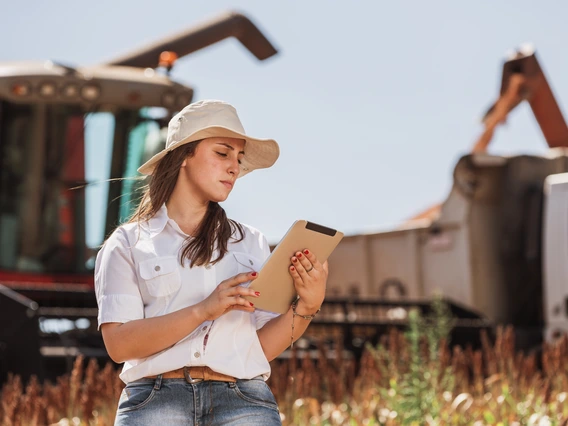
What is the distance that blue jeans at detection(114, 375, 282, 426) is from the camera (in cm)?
221

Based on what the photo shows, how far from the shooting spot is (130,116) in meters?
9.24

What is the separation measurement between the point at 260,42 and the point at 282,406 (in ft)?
24.8

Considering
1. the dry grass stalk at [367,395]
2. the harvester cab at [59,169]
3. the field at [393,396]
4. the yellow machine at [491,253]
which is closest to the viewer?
the field at [393,396]

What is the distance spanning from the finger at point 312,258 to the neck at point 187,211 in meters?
0.31

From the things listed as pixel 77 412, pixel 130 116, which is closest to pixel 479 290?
pixel 130 116

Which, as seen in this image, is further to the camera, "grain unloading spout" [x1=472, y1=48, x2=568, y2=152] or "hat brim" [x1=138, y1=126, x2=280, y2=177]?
"grain unloading spout" [x1=472, y1=48, x2=568, y2=152]

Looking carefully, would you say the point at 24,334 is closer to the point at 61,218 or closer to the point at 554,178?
the point at 61,218

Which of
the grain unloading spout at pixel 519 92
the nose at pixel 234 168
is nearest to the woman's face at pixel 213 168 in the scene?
the nose at pixel 234 168

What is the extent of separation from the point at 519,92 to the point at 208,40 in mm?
4206

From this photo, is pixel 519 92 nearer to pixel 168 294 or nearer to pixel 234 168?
pixel 234 168

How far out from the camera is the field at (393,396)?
15.6 feet

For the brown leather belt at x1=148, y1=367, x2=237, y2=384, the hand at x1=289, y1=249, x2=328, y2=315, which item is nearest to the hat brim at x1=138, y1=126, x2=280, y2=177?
the hand at x1=289, y1=249, x2=328, y2=315

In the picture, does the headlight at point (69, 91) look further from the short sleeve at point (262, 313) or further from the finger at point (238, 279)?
the finger at point (238, 279)

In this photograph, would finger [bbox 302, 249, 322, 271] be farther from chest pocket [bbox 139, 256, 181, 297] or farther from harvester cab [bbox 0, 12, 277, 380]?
harvester cab [bbox 0, 12, 277, 380]
